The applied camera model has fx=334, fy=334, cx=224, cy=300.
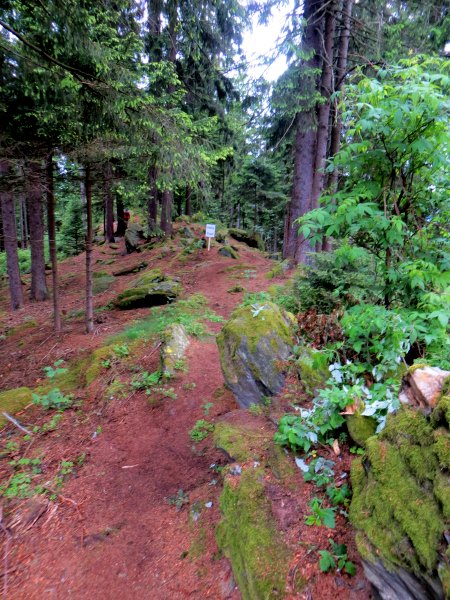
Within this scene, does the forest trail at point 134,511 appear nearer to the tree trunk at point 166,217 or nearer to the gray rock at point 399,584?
the gray rock at point 399,584

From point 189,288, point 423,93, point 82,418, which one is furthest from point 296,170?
point 82,418

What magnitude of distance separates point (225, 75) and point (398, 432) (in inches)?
609

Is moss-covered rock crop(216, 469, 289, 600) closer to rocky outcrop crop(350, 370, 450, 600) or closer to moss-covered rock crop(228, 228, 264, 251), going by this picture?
rocky outcrop crop(350, 370, 450, 600)

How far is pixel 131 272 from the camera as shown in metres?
14.8

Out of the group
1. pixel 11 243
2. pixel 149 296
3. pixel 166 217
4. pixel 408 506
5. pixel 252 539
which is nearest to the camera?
pixel 408 506

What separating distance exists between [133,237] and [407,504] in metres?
19.0

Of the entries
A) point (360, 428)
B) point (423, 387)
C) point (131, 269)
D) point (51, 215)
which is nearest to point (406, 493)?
point (423, 387)

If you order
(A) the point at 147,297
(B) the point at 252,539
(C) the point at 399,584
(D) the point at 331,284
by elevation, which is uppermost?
(D) the point at 331,284

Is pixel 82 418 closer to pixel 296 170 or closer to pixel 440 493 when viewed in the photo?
pixel 440 493

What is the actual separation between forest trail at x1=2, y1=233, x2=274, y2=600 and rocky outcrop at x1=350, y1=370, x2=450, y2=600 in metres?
1.38

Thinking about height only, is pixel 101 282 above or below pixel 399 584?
below

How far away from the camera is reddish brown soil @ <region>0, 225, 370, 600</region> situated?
2.78 meters

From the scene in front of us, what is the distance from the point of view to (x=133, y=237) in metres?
19.2

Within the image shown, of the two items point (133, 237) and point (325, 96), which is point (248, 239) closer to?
point (133, 237)
